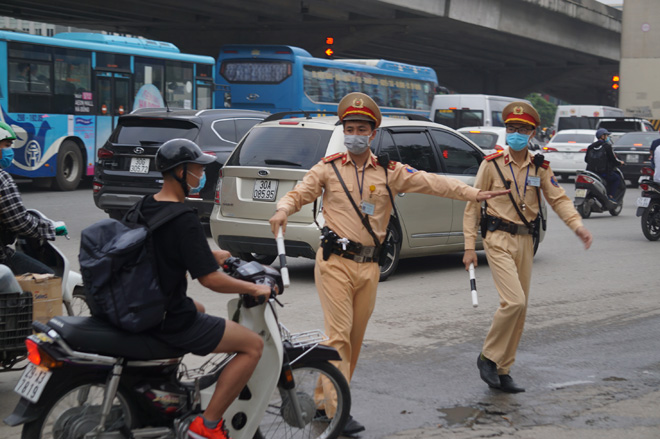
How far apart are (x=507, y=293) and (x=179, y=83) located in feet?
60.4

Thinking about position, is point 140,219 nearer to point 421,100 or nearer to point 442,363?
point 442,363

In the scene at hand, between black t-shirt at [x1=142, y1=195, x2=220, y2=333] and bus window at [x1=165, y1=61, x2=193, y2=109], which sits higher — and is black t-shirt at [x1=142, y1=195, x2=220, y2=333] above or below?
below

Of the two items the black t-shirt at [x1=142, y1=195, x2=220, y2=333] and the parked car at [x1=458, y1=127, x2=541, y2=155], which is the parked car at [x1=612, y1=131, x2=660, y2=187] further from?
the black t-shirt at [x1=142, y1=195, x2=220, y2=333]

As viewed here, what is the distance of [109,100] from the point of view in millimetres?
21094

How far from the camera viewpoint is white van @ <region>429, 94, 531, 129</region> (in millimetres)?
30531

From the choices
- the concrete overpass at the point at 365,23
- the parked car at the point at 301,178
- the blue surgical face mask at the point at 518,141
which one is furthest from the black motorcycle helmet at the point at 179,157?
the concrete overpass at the point at 365,23

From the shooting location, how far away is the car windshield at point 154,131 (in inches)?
523

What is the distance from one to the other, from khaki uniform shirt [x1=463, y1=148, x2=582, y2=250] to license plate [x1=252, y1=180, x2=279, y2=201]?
3643 millimetres

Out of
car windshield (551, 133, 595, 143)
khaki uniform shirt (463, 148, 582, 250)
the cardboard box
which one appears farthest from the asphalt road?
car windshield (551, 133, 595, 143)

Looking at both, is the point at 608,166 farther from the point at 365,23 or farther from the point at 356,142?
the point at 365,23

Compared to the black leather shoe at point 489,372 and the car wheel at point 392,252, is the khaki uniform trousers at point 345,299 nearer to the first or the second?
the black leather shoe at point 489,372

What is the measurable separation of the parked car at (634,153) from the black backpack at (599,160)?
8.00 metres

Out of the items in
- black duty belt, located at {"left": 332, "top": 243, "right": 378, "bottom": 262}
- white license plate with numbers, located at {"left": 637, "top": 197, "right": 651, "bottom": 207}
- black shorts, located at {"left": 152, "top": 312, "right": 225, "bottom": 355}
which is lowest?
white license plate with numbers, located at {"left": 637, "top": 197, "right": 651, "bottom": 207}

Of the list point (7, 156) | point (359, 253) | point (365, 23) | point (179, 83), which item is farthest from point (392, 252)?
point (365, 23)
